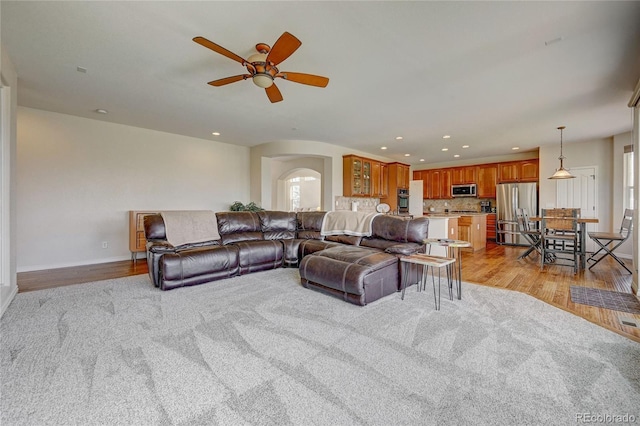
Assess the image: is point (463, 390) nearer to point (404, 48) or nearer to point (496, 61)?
point (404, 48)

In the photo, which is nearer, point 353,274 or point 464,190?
point 353,274

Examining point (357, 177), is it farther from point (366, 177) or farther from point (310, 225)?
point (310, 225)

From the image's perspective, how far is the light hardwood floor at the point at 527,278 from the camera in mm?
2678

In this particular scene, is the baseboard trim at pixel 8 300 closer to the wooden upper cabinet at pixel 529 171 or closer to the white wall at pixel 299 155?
the white wall at pixel 299 155

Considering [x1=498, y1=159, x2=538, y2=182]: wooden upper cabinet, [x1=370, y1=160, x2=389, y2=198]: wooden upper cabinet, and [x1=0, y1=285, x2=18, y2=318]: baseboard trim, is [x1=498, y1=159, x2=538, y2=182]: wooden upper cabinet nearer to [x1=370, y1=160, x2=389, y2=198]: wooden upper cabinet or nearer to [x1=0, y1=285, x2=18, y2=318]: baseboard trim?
[x1=370, y1=160, x2=389, y2=198]: wooden upper cabinet

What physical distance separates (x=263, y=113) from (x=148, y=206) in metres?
3.23

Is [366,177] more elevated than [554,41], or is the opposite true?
[554,41]

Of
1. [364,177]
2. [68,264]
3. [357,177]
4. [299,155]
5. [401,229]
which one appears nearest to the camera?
[401,229]

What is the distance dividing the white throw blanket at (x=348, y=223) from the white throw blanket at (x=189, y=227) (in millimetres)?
1877

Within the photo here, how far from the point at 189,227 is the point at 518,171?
27.9ft

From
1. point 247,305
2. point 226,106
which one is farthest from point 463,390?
point 226,106

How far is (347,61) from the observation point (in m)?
2.83

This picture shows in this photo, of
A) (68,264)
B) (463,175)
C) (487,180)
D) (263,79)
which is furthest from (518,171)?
(68,264)

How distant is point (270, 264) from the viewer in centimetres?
434
